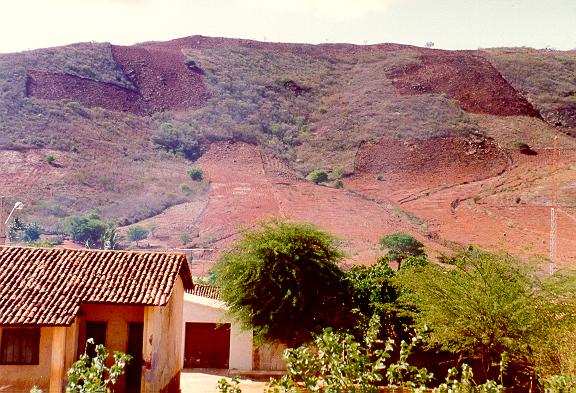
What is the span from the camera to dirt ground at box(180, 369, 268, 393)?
22.4 meters

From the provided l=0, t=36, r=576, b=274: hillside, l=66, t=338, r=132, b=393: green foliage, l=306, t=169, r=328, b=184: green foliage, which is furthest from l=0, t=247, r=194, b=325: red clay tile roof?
l=306, t=169, r=328, b=184: green foliage

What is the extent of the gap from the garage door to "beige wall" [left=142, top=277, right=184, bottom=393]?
285 inches

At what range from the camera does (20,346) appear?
16672mm

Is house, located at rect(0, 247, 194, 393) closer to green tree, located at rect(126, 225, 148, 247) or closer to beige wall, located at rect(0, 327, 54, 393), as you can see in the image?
beige wall, located at rect(0, 327, 54, 393)

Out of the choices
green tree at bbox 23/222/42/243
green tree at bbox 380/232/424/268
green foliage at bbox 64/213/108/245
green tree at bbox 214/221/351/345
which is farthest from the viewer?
green foliage at bbox 64/213/108/245

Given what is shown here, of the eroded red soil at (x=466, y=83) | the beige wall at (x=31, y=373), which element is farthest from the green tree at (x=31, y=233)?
the eroded red soil at (x=466, y=83)

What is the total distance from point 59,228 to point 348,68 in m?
67.6

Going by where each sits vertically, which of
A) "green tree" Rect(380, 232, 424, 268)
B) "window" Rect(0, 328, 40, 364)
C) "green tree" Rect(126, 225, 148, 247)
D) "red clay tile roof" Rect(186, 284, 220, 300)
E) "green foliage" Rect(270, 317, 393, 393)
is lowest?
"window" Rect(0, 328, 40, 364)

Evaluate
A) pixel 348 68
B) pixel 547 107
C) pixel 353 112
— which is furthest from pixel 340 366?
pixel 348 68

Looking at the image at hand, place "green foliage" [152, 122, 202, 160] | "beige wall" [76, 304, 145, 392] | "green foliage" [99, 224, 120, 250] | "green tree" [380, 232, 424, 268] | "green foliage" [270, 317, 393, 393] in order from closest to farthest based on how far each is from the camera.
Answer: "green foliage" [270, 317, 393, 393] → "beige wall" [76, 304, 145, 392] → "green tree" [380, 232, 424, 268] → "green foliage" [99, 224, 120, 250] → "green foliage" [152, 122, 202, 160]

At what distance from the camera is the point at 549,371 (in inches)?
612

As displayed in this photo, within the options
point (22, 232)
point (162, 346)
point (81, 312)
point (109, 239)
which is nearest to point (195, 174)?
point (109, 239)

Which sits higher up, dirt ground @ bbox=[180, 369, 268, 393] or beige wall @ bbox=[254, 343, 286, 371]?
beige wall @ bbox=[254, 343, 286, 371]

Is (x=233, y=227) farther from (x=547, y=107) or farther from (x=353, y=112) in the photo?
(x=547, y=107)
